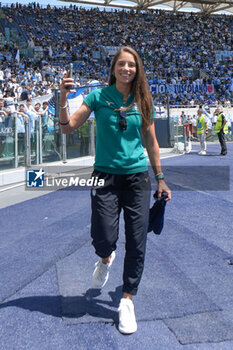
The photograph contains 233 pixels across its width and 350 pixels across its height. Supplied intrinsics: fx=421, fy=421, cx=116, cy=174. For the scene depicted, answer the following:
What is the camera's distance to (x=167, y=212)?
19.9 feet

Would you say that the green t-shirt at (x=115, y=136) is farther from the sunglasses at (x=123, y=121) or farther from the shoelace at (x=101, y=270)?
the shoelace at (x=101, y=270)

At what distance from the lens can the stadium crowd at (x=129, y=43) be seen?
1197 inches

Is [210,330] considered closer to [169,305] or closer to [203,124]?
Result: [169,305]

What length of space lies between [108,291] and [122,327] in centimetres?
67

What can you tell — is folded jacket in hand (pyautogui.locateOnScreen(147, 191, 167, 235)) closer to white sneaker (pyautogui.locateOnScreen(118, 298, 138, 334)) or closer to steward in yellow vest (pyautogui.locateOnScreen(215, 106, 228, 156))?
white sneaker (pyautogui.locateOnScreen(118, 298, 138, 334))

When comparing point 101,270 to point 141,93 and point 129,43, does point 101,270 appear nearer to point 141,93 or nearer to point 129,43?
point 141,93

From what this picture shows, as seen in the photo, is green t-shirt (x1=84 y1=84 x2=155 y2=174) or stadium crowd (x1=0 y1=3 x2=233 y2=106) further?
stadium crowd (x1=0 y1=3 x2=233 y2=106)

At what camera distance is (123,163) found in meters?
2.65

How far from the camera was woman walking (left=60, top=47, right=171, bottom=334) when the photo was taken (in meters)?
2.66

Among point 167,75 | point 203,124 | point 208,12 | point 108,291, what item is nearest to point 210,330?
point 108,291

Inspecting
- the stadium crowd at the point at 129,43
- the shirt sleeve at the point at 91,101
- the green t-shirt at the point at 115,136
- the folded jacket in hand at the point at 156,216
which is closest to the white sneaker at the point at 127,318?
the folded jacket in hand at the point at 156,216

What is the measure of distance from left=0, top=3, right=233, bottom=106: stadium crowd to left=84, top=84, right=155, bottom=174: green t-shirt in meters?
21.9

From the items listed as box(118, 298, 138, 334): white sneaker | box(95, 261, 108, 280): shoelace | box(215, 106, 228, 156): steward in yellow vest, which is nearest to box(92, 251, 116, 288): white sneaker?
box(95, 261, 108, 280): shoelace

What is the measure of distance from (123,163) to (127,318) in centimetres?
96
